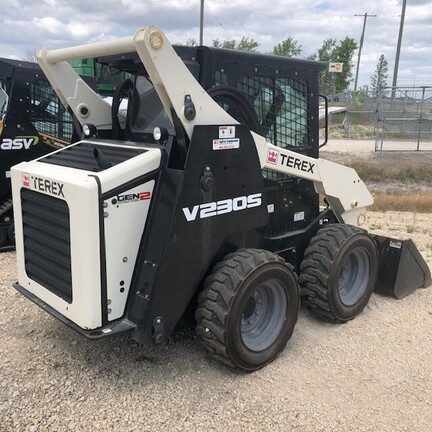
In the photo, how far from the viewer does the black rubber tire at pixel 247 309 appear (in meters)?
3.29

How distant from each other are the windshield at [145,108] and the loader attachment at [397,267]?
277 centimetres

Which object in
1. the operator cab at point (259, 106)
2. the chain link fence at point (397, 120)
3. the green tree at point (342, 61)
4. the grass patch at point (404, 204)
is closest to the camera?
the operator cab at point (259, 106)

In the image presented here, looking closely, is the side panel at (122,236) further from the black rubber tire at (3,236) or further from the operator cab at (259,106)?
the black rubber tire at (3,236)

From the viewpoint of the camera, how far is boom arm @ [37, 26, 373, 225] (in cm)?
295

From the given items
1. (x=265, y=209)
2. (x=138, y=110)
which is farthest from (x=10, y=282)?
(x=265, y=209)

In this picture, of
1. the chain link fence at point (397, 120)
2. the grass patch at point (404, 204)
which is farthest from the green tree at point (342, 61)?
the grass patch at point (404, 204)

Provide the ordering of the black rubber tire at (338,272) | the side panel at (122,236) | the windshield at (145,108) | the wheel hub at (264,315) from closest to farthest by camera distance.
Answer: the side panel at (122,236), the wheel hub at (264,315), the windshield at (145,108), the black rubber tire at (338,272)

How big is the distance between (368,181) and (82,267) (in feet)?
40.1

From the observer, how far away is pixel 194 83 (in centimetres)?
316

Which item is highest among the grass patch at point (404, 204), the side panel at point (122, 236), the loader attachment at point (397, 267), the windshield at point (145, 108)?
the windshield at point (145, 108)

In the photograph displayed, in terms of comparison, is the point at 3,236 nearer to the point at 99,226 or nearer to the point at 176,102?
the point at 99,226

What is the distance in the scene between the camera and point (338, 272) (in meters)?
4.19

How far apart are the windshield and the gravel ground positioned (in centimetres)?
171

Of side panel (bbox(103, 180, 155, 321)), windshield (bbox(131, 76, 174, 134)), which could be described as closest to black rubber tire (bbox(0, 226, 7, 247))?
windshield (bbox(131, 76, 174, 134))
